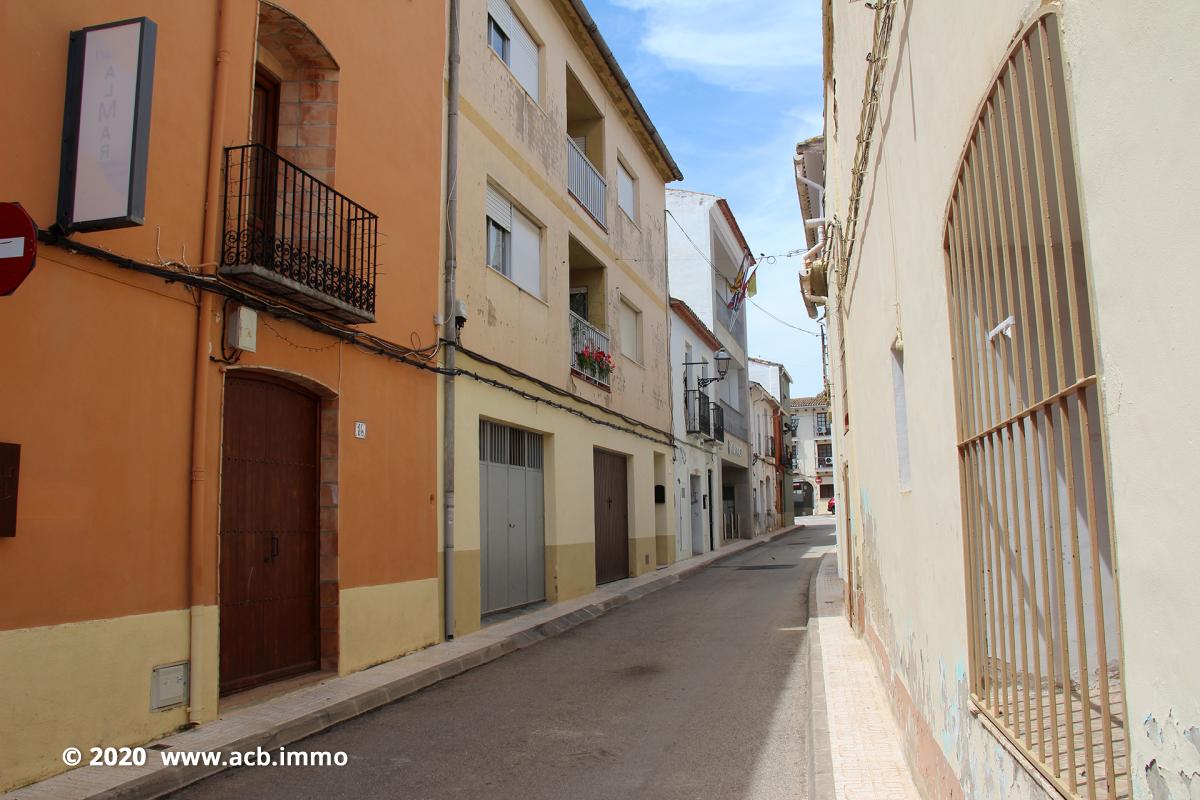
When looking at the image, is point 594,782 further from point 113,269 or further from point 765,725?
point 113,269

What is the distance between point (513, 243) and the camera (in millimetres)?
12484

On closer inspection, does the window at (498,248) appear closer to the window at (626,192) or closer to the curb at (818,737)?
the window at (626,192)

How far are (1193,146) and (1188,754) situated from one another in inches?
39.2

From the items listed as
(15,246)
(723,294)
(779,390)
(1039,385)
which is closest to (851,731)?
(1039,385)

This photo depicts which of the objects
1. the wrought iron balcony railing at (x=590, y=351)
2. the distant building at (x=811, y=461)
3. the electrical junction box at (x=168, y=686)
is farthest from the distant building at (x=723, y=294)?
the distant building at (x=811, y=461)

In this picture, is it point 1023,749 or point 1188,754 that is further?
point 1023,749

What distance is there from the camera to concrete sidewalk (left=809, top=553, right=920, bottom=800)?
4688mm

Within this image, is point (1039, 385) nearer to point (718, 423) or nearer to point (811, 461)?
point (718, 423)

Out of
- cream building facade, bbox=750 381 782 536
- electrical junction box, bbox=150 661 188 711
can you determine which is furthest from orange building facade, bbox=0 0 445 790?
cream building facade, bbox=750 381 782 536

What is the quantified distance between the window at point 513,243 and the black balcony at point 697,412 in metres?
10.1

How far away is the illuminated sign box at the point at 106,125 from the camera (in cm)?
520

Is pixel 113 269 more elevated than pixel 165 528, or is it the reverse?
pixel 113 269

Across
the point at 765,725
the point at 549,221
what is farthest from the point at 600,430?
the point at 765,725

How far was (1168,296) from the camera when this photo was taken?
1.52 meters
